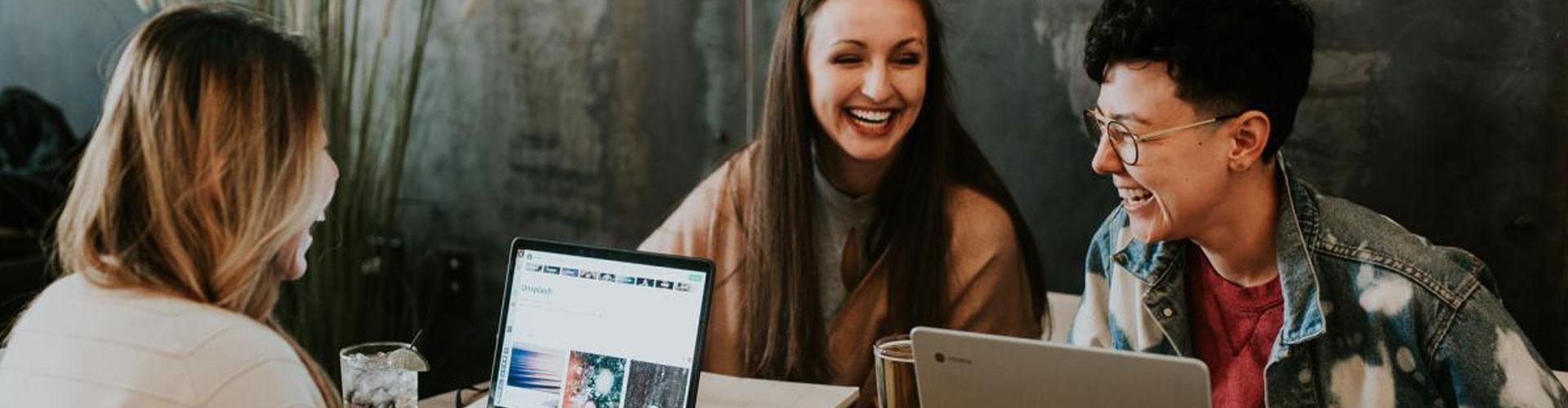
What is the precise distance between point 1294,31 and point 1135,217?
1.11 feet

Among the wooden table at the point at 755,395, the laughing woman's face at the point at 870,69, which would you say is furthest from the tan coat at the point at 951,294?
the wooden table at the point at 755,395

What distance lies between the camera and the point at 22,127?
13.3 ft

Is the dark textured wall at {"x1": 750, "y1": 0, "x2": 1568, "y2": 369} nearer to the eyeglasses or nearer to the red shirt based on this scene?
the red shirt

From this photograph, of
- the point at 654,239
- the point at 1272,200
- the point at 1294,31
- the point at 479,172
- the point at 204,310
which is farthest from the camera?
the point at 479,172

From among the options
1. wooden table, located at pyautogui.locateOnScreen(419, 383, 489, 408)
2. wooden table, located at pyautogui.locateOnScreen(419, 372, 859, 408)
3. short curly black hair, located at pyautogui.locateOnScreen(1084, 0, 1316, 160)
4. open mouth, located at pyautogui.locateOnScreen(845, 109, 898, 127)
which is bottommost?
Answer: wooden table, located at pyautogui.locateOnScreen(419, 383, 489, 408)

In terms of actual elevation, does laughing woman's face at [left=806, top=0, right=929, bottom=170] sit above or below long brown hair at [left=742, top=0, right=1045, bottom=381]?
above

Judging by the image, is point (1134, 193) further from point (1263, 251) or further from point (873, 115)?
point (873, 115)

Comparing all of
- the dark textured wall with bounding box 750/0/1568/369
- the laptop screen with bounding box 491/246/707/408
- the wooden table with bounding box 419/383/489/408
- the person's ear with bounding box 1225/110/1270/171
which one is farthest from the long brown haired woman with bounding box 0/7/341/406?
the dark textured wall with bounding box 750/0/1568/369

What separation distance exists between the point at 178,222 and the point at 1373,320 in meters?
1.41

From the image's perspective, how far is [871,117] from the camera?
8.09 feet

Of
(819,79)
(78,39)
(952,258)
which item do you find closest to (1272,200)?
(952,258)

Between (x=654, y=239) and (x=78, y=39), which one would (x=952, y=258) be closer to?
(x=654, y=239)

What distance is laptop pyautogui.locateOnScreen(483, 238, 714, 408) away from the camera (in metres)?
1.88

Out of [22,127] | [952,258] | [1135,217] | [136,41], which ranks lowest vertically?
[22,127]
